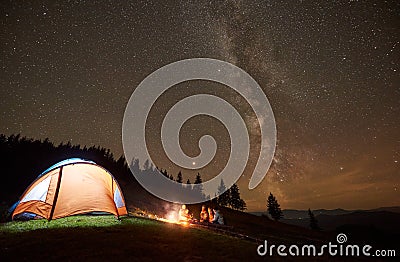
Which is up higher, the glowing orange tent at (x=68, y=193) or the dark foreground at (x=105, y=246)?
the glowing orange tent at (x=68, y=193)

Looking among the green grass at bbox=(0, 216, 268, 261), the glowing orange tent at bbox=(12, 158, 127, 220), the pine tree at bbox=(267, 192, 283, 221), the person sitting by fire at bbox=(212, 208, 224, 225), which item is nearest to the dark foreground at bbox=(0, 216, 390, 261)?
the green grass at bbox=(0, 216, 268, 261)

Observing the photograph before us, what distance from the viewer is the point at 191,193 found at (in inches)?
3868

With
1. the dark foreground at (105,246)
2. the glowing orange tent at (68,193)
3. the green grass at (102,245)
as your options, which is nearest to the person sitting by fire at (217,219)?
the green grass at (102,245)

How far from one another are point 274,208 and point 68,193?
68.3 metres

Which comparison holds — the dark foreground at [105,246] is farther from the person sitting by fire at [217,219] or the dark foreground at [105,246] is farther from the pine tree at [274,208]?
the pine tree at [274,208]

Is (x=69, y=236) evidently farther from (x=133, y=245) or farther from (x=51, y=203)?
(x=51, y=203)

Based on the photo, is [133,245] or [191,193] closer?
[133,245]

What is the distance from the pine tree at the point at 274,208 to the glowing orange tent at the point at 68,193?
66.2 meters

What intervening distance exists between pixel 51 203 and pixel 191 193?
90.8 meters

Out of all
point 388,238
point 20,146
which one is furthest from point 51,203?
point 388,238

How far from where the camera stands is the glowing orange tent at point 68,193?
10.8 meters

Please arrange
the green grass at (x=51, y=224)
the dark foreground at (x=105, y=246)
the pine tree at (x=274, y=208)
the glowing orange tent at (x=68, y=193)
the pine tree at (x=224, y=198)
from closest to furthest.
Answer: the dark foreground at (x=105, y=246) → the green grass at (x=51, y=224) → the glowing orange tent at (x=68, y=193) → the pine tree at (x=274, y=208) → the pine tree at (x=224, y=198)

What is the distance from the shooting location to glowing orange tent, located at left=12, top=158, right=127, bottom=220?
35.5 ft

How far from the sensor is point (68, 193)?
439 inches
